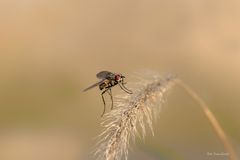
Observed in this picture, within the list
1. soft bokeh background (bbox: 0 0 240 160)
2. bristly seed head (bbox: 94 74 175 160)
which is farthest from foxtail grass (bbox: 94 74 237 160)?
soft bokeh background (bbox: 0 0 240 160)

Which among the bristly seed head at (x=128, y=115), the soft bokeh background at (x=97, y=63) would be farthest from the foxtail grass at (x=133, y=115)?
the soft bokeh background at (x=97, y=63)

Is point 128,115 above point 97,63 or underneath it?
underneath

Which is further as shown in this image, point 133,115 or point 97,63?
point 97,63

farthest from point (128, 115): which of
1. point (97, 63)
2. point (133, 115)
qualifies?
point (97, 63)

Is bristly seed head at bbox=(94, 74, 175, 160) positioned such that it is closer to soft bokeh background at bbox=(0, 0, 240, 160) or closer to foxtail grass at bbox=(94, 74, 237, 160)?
foxtail grass at bbox=(94, 74, 237, 160)

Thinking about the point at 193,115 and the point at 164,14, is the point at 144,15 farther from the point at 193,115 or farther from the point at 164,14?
the point at 193,115

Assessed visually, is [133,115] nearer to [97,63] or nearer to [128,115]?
[128,115]

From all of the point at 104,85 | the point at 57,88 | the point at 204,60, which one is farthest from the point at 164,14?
the point at 104,85
